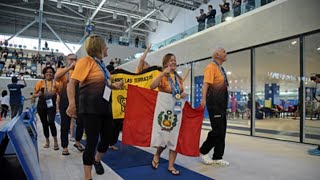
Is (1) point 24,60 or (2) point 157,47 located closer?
(2) point 157,47

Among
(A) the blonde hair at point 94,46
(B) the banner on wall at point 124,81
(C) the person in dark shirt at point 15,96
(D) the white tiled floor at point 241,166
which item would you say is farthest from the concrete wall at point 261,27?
(C) the person in dark shirt at point 15,96

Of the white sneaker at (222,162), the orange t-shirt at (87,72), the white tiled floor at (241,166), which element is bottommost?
the white tiled floor at (241,166)

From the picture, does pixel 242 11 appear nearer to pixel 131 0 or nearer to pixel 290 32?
pixel 290 32

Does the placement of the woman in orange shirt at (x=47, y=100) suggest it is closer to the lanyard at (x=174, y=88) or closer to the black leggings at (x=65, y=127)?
the black leggings at (x=65, y=127)

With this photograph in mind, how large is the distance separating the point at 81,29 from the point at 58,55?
169 inches

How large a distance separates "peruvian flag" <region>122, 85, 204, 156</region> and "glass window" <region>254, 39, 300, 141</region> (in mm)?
3720

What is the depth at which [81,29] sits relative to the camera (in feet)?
79.4

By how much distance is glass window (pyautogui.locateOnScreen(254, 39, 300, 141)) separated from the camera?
19.5ft

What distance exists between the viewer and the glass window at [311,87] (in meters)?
5.28

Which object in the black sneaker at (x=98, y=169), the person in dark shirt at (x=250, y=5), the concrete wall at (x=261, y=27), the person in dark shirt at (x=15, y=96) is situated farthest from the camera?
the person in dark shirt at (x=15, y=96)

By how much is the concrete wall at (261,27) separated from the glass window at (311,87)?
37 cm

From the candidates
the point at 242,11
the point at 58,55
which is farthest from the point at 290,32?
the point at 58,55

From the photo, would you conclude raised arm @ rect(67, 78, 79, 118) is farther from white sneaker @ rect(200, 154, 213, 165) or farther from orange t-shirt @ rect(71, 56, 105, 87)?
white sneaker @ rect(200, 154, 213, 165)

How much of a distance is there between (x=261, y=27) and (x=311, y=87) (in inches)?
72.4
